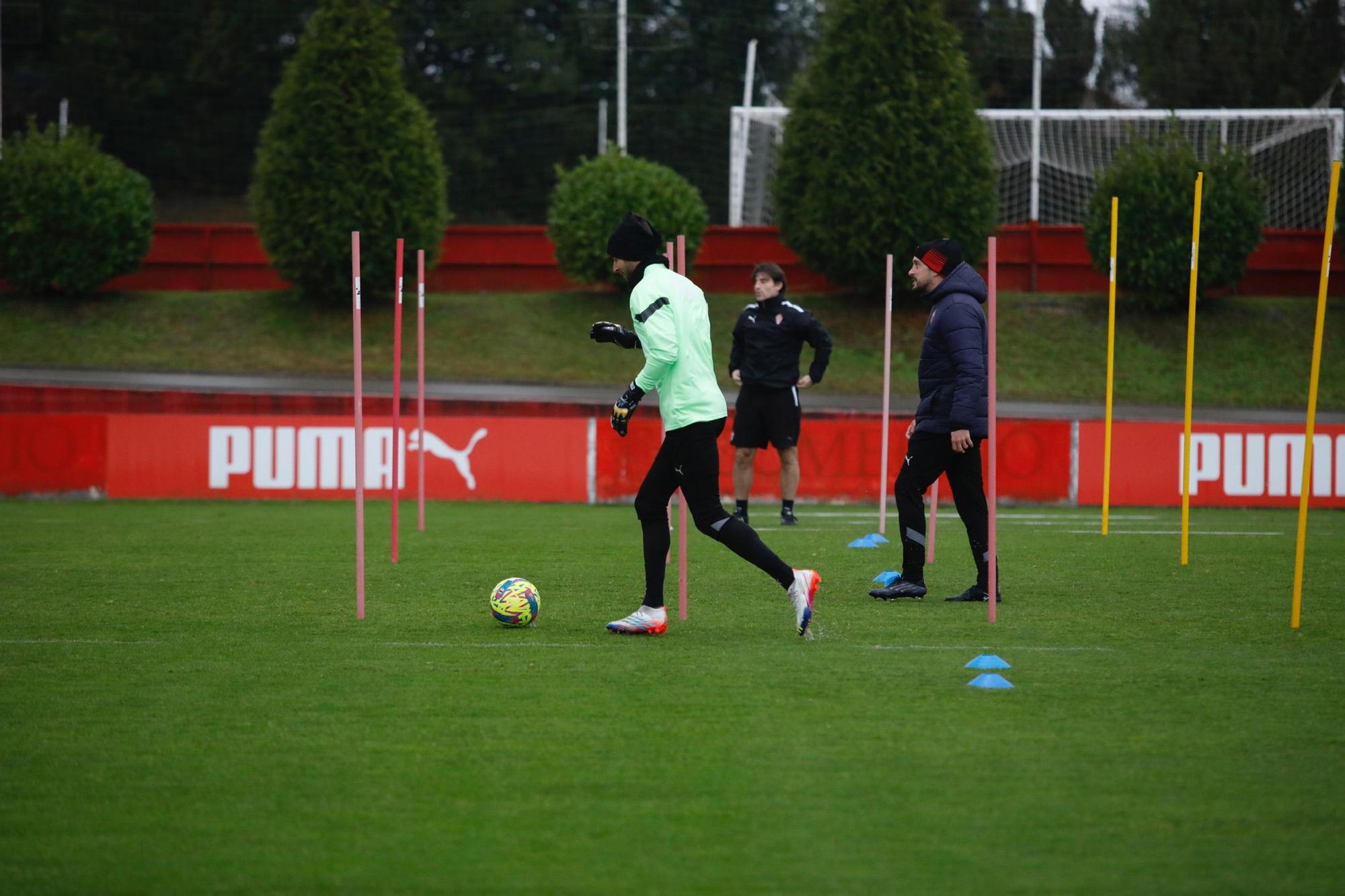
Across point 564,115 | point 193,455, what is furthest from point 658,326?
point 564,115

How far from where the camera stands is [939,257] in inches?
337

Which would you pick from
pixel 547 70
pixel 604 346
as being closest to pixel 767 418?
pixel 604 346

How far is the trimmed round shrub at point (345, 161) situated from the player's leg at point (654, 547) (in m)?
22.8

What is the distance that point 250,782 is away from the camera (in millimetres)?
4641

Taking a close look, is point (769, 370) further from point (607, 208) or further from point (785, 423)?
point (607, 208)

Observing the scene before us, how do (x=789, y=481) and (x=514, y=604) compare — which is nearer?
(x=514, y=604)

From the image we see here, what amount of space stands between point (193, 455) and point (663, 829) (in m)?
13.6

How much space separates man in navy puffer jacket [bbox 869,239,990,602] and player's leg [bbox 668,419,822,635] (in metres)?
1.57

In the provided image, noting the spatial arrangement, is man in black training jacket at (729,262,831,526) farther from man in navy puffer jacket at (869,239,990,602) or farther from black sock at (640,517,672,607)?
black sock at (640,517,672,607)

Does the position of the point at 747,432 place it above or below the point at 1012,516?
above

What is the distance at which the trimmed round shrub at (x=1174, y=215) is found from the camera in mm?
27953

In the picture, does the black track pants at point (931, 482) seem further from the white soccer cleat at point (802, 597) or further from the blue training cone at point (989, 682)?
the blue training cone at point (989, 682)

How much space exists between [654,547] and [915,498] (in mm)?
1953

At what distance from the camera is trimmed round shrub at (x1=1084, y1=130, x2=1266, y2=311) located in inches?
1101
